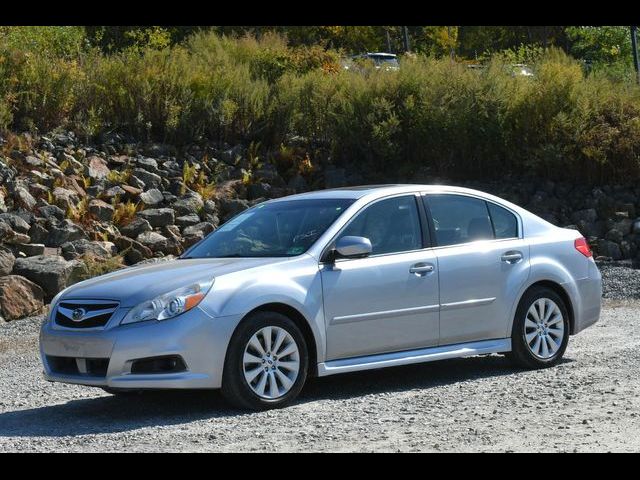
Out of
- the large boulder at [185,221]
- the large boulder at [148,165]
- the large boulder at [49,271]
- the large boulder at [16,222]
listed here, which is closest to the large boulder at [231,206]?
the large boulder at [185,221]

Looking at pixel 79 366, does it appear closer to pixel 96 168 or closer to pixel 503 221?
pixel 503 221

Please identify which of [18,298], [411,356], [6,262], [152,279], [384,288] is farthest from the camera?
[6,262]

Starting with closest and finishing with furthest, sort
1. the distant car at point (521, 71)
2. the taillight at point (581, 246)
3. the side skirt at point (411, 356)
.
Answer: the side skirt at point (411, 356) < the taillight at point (581, 246) < the distant car at point (521, 71)

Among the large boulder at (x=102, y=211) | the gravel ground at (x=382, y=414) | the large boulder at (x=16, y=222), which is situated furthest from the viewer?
the large boulder at (x=102, y=211)

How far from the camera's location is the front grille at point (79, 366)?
8438 millimetres

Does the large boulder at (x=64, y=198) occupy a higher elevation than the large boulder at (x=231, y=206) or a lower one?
higher

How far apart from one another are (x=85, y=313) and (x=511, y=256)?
3.69 metres

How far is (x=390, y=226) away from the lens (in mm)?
9672

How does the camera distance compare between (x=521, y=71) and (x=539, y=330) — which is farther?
(x=521, y=71)

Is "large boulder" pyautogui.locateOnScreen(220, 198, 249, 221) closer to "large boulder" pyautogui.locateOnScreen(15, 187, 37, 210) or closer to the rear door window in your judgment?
"large boulder" pyautogui.locateOnScreen(15, 187, 37, 210)

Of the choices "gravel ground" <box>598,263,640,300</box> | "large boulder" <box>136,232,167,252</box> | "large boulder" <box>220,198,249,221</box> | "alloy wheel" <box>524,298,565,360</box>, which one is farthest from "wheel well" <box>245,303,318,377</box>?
"large boulder" <box>220,198,249,221</box>

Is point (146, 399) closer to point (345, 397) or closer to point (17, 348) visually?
point (345, 397)

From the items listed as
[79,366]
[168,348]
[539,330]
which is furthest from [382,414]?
[539,330]

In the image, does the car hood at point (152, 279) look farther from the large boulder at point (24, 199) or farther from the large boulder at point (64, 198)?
the large boulder at point (64, 198)
